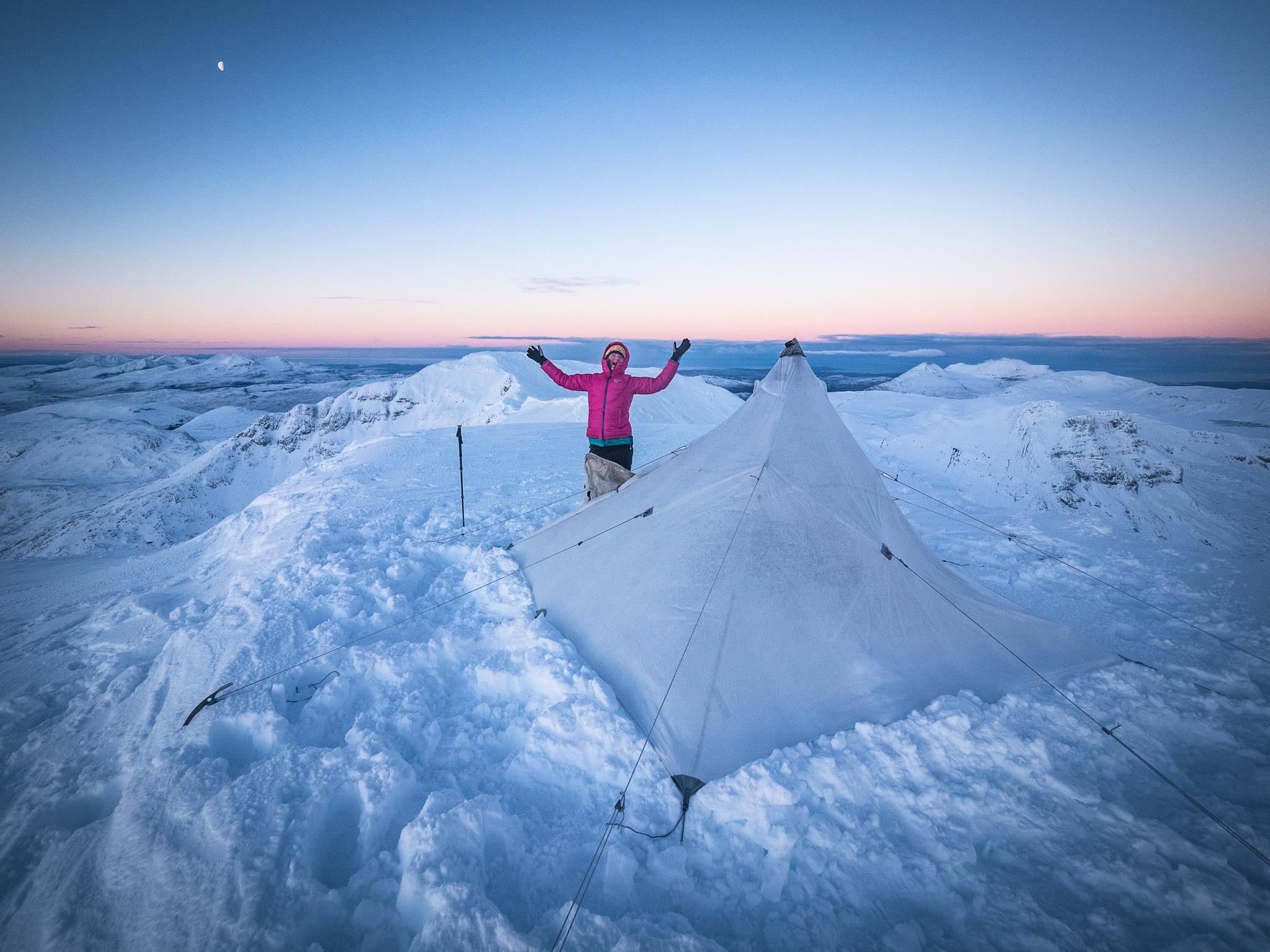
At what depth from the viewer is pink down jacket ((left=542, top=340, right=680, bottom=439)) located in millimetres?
5852

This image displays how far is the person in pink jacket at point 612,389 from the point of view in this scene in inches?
228

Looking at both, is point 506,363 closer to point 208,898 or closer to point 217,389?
point 208,898

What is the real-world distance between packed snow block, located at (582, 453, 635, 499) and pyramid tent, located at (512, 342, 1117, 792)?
Answer: 46.1 inches

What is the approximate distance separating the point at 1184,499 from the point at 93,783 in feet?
50.0

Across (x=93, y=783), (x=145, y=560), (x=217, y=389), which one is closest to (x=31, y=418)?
(x=217, y=389)

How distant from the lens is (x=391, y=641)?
164 inches

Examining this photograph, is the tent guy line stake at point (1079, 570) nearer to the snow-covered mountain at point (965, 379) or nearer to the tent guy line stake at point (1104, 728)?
the tent guy line stake at point (1104, 728)

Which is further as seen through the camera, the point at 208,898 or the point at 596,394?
the point at 596,394

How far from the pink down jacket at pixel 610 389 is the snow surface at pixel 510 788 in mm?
2192

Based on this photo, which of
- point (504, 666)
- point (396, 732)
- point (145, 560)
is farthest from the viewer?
point (145, 560)

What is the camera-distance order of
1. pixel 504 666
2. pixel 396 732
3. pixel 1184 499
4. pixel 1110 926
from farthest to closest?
pixel 1184 499 → pixel 504 666 → pixel 396 732 → pixel 1110 926

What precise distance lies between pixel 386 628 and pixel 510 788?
7.27ft

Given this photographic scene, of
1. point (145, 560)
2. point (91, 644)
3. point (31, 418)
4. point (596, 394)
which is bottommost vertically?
point (31, 418)

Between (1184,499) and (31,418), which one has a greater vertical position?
(1184,499)
